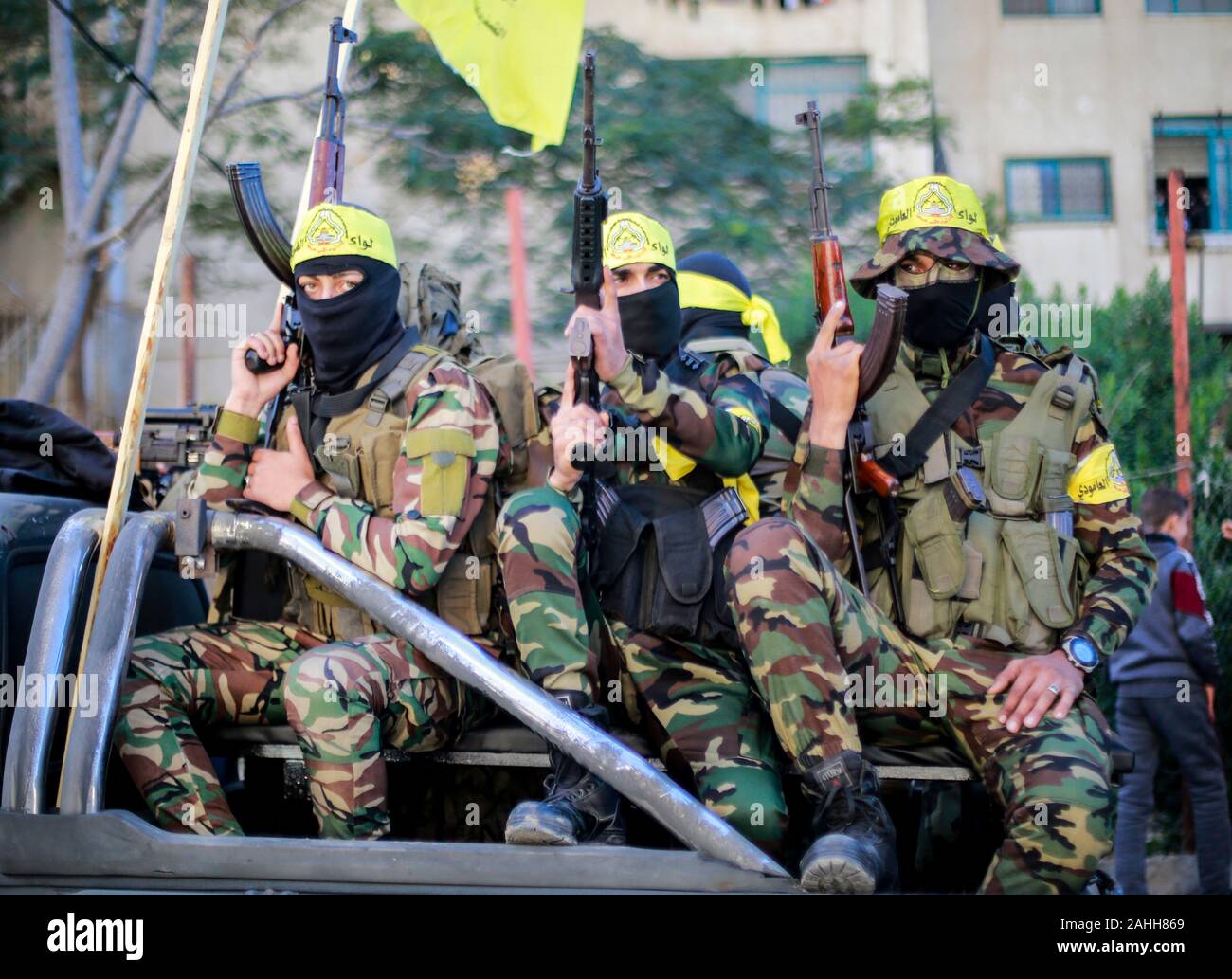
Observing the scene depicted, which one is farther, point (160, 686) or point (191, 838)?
point (160, 686)

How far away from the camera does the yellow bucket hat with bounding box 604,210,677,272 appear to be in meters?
3.81

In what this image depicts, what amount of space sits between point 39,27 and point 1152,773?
845 centimetres

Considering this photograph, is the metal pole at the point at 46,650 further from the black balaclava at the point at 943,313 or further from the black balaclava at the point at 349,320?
the black balaclava at the point at 943,313

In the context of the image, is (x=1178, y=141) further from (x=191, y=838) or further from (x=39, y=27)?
(x=191, y=838)

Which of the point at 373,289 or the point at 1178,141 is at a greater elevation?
the point at 1178,141

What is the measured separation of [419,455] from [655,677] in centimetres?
76

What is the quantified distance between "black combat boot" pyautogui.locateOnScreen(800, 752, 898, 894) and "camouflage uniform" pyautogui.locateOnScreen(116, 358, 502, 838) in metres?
0.89

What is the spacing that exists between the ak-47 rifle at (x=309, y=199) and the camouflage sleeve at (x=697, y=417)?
2.91 feet

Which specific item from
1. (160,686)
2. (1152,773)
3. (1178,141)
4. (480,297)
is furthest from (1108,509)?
(1178,141)

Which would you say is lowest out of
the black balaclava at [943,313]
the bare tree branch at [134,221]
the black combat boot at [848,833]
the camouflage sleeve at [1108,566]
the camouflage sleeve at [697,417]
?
the black combat boot at [848,833]

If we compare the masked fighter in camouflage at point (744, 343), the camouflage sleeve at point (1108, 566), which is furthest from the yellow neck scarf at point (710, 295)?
the camouflage sleeve at point (1108, 566)

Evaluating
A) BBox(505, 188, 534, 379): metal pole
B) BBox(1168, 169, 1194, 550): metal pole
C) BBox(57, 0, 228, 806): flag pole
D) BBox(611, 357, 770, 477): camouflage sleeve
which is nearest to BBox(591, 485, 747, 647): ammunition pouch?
BBox(611, 357, 770, 477): camouflage sleeve

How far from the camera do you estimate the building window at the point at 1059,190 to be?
13375mm

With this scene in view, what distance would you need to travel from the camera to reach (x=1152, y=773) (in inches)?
244
